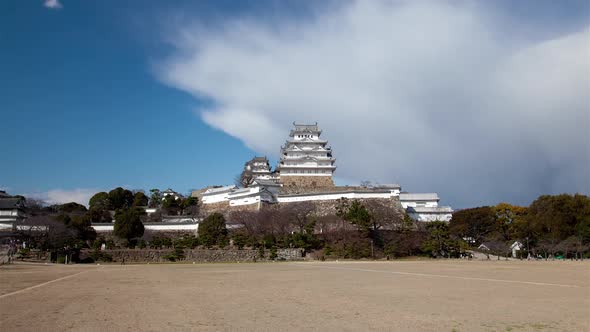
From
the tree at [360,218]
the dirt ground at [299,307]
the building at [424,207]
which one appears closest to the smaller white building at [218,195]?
the tree at [360,218]

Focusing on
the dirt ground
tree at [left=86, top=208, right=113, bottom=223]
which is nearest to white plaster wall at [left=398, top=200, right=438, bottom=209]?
tree at [left=86, top=208, right=113, bottom=223]

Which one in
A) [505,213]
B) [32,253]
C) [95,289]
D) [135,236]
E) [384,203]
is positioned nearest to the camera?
[95,289]

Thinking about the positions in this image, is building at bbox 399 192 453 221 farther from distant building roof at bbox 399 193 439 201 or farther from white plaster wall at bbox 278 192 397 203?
white plaster wall at bbox 278 192 397 203

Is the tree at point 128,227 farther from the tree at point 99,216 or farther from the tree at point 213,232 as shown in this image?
the tree at point 99,216

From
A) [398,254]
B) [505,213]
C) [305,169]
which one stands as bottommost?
[398,254]

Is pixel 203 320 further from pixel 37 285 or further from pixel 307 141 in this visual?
pixel 307 141

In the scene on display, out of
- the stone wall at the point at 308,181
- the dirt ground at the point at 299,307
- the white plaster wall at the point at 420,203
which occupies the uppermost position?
the stone wall at the point at 308,181

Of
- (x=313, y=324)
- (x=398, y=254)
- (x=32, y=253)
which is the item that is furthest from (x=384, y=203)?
(x=313, y=324)
